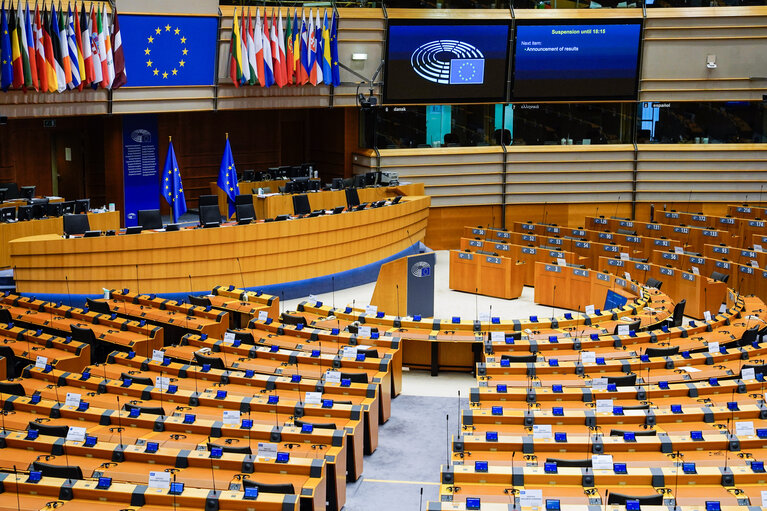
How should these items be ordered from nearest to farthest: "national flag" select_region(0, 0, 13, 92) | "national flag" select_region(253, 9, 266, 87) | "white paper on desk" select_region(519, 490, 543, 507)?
"white paper on desk" select_region(519, 490, 543, 507)
"national flag" select_region(0, 0, 13, 92)
"national flag" select_region(253, 9, 266, 87)

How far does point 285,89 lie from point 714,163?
517 inches

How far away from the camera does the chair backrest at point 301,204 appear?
75.0ft

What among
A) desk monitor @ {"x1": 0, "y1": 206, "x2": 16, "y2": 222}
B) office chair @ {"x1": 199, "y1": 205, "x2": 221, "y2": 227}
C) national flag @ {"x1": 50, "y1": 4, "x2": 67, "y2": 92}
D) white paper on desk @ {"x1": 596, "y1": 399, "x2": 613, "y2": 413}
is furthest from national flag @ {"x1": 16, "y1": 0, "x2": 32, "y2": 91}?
white paper on desk @ {"x1": 596, "y1": 399, "x2": 613, "y2": 413}

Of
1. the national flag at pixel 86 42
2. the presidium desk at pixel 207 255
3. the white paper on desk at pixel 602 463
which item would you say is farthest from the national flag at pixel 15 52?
the white paper on desk at pixel 602 463

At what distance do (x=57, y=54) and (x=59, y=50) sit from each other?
4.1 inches

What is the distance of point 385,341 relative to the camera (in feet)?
50.6

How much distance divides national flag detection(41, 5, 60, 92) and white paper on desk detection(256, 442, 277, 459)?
524 inches

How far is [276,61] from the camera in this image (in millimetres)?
24422

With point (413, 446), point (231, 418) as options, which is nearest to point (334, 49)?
point (413, 446)

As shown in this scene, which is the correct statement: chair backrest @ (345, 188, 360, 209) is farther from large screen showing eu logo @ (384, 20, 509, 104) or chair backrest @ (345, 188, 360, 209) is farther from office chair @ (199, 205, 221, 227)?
office chair @ (199, 205, 221, 227)

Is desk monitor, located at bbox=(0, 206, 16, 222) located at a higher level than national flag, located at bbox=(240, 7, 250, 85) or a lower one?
lower

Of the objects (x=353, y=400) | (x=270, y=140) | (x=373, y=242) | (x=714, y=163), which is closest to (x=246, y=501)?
(x=353, y=400)

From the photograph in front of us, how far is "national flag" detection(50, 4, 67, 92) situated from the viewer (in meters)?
21.0

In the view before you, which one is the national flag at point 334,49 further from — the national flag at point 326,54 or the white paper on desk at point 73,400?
the white paper on desk at point 73,400
